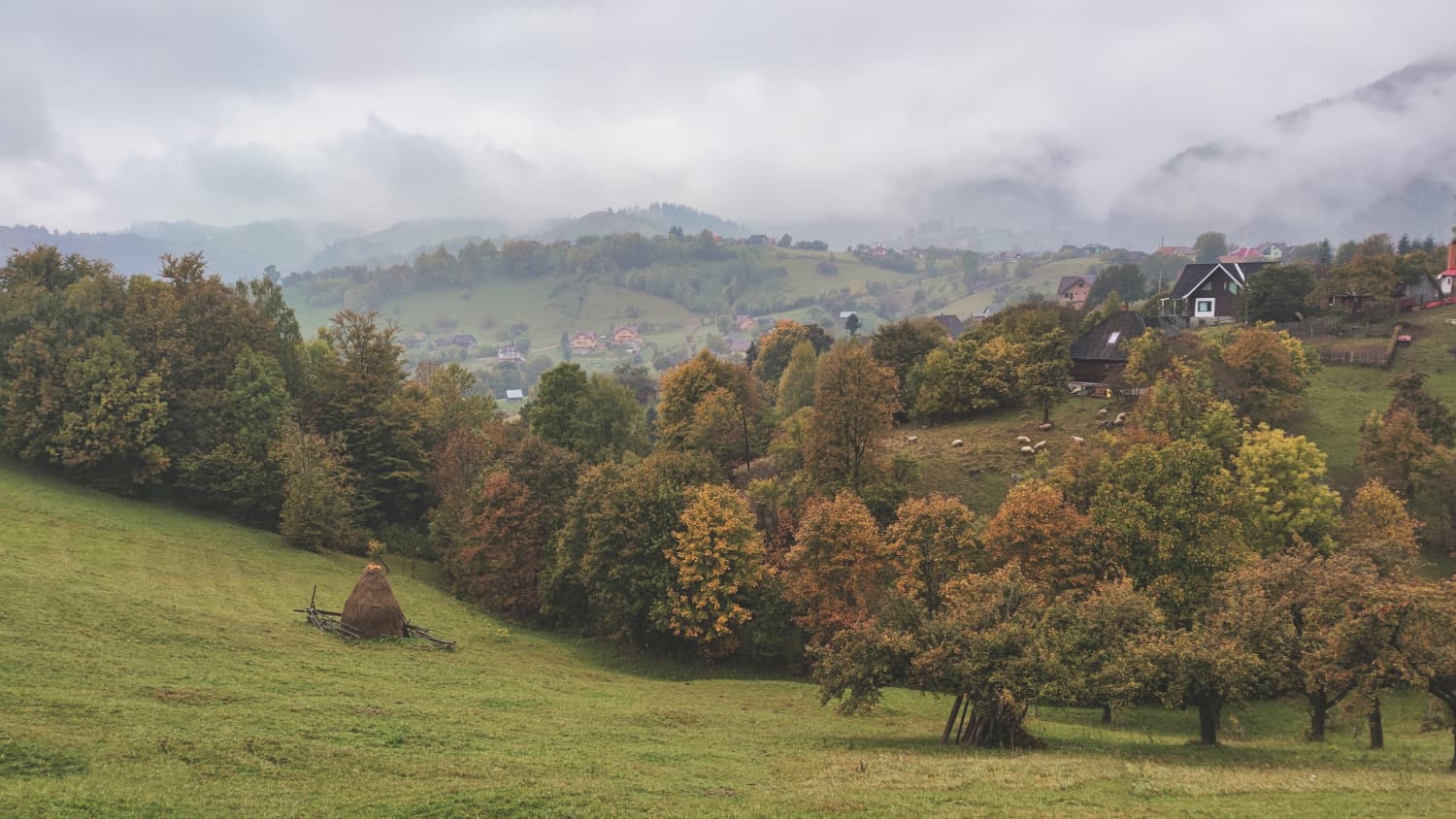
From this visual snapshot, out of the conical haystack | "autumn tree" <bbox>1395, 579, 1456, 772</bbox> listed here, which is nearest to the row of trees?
"autumn tree" <bbox>1395, 579, 1456, 772</bbox>

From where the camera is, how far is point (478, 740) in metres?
25.0

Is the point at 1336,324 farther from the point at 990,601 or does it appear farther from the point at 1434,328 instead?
the point at 990,601

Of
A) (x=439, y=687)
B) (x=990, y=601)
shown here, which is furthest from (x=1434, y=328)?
(x=439, y=687)

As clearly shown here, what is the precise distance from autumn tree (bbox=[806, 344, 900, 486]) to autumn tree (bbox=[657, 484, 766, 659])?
900cm

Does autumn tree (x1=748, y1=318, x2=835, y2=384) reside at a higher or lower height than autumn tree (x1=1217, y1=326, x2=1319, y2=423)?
higher

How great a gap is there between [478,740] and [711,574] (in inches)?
858

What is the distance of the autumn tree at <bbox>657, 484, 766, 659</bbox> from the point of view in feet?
149

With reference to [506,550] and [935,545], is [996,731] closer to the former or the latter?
[935,545]

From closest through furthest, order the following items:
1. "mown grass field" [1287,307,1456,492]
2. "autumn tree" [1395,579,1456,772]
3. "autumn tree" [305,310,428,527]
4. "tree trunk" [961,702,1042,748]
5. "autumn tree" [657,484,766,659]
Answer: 1. "autumn tree" [1395,579,1456,772]
2. "tree trunk" [961,702,1042,748]
3. "autumn tree" [657,484,766,659]
4. "mown grass field" [1287,307,1456,492]
5. "autumn tree" [305,310,428,527]

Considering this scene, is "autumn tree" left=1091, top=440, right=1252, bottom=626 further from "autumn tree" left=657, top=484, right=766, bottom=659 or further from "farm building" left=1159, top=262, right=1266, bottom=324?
"farm building" left=1159, top=262, right=1266, bottom=324

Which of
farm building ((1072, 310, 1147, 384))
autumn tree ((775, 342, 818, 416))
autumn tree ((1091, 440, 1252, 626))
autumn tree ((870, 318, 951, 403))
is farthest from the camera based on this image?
autumn tree ((775, 342, 818, 416))

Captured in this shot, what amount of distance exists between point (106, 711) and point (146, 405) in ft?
146

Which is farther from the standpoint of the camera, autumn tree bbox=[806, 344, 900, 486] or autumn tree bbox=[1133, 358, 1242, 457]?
autumn tree bbox=[806, 344, 900, 486]

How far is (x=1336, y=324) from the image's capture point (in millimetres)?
79188
